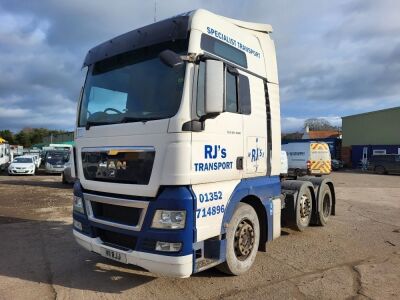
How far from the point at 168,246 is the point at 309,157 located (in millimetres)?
25832

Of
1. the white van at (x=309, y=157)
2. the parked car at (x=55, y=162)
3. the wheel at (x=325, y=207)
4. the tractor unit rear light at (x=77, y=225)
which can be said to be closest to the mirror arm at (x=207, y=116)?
the tractor unit rear light at (x=77, y=225)

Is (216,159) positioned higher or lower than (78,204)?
higher

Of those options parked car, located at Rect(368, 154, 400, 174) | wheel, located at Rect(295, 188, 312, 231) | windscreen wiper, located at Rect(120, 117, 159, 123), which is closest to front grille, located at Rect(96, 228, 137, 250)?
windscreen wiper, located at Rect(120, 117, 159, 123)

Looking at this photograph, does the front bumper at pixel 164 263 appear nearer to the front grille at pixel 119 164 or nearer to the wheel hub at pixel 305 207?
the front grille at pixel 119 164

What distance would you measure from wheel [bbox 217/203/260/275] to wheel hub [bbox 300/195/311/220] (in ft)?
8.67

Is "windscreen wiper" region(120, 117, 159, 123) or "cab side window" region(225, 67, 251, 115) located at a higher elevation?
"cab side window" region(225, 67, 251, 115)

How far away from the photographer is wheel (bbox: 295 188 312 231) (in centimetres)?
779

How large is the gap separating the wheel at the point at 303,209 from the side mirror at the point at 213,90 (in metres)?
4.14

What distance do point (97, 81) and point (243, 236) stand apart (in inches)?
117

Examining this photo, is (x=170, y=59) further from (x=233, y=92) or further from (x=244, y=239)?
(x=244, y=239)

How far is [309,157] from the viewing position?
2877 centimetres

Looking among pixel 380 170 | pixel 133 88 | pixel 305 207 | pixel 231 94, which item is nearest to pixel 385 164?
pixel 380 170

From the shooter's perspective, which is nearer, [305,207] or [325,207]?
[305,207]

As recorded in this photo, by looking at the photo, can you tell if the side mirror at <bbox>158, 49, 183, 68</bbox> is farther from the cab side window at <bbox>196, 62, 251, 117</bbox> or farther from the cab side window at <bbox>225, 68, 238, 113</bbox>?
the cab side window at <bbox>225, 68, 238, 113</bbox>
